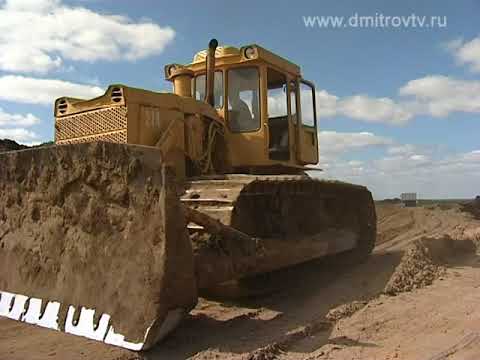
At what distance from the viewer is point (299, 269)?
6.72m

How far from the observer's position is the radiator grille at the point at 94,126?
5129 mm

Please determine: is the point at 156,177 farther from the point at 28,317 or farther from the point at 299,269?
the point at 299,269

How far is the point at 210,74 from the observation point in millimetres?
6668

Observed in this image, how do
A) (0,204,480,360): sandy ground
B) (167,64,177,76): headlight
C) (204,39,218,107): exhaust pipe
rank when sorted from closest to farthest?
(0,204,480,360): sandy ground
(204,39,218,107): exhaust pipe
(167,64,177,76): headlight

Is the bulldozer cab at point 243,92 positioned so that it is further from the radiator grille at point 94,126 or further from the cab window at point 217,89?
the radiator grille at point 94,126

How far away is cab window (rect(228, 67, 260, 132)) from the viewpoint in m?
6.77

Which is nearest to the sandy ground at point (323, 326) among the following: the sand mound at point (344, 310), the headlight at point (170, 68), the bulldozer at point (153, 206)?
the sand mound at point (344, 310)

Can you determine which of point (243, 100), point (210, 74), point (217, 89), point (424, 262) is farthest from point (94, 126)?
point (424, 262)

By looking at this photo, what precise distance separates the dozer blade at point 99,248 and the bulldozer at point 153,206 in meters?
0.01

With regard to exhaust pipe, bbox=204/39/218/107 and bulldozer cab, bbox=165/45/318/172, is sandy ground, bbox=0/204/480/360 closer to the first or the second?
bulldozer cab, bbox=165/45/318/172

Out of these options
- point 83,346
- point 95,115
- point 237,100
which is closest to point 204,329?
point 83,346

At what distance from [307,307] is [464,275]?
2720 millimetres

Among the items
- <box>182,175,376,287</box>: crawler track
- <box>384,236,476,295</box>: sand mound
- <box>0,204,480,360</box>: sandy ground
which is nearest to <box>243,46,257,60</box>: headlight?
<box>182,175,376,287</box>: crawler track

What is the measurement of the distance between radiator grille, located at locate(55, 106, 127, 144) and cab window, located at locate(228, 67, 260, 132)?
1960 mm
